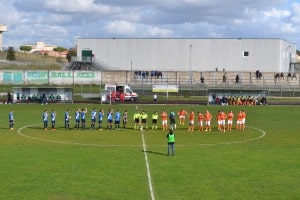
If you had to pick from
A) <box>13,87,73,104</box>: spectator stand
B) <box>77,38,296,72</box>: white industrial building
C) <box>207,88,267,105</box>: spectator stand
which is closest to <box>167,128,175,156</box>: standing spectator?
<box>207,88,267,105</box>: spectator stand

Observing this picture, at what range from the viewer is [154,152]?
2983 centimetres

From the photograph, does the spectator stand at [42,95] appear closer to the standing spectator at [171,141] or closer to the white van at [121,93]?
the white van at [121,93]

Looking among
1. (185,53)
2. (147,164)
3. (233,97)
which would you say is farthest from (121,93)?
(147,164)

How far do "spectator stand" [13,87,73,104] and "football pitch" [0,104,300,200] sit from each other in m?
25.3

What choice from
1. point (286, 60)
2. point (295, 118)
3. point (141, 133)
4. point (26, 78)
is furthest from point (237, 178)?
point (286, 60)

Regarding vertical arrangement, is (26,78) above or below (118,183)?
above

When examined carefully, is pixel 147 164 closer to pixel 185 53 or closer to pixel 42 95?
pixel 42 95

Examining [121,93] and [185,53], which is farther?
[185,53]

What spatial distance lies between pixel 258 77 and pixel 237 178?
6738 centimetres

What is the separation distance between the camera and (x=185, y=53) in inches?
3898

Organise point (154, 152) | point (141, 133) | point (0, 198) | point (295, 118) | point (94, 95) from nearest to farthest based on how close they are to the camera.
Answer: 1. point (0, 198)
2. point (154, 152)
3. point (141, 133)
4. point (295, 118)
5. point (94, 95)

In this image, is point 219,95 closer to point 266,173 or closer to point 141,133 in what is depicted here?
point 141,133

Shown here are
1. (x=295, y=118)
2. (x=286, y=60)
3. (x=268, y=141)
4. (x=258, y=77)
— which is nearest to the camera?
(x=268, y=141)

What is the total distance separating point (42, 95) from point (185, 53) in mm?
39111
